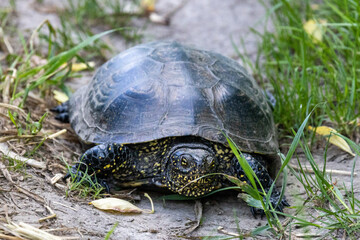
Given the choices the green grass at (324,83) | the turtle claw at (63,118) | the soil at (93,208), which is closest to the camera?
the soil at (93,208)

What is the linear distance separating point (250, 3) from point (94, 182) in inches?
178

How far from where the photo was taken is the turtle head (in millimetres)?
2895

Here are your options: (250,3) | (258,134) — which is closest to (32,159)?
(258,134)

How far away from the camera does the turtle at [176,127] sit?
3.05 m

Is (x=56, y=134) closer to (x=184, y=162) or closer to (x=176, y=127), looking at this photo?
(x=176, y=127)

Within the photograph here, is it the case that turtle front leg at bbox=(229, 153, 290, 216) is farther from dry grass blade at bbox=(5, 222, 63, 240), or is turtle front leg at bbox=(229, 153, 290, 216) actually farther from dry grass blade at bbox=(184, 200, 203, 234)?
dry grass blade at bbox=(5, 222, 63, 240)

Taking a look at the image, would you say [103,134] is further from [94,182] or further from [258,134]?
[258,134]

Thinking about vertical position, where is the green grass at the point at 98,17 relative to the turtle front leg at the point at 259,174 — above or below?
above

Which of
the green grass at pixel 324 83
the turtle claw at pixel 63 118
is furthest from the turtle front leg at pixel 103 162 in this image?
the green grass at pixel 324 83

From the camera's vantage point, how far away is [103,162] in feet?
10.2

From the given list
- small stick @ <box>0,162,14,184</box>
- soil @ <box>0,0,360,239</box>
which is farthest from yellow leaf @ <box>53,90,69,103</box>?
small stick @ <box>0,162,14,184</box>

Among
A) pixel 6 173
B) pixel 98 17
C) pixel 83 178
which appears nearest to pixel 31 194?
pixel 6 173

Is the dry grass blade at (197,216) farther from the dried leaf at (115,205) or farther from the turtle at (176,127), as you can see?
the dried leaf at (115,205)

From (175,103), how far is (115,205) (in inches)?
33.6
